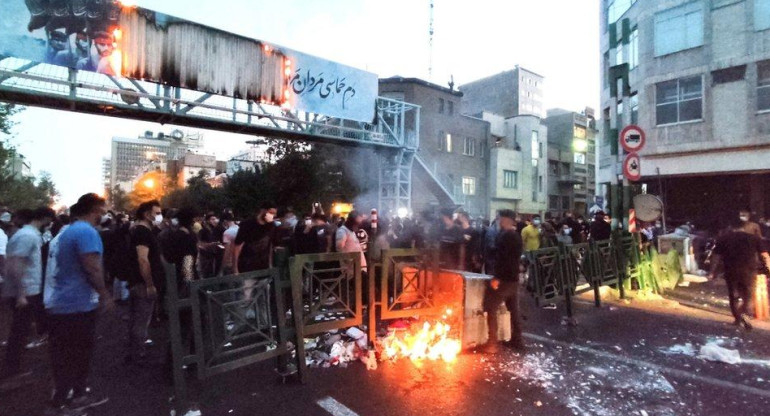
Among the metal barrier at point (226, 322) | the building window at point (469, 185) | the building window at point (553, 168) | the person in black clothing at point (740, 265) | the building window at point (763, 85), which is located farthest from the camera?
the building window at point (553, 168)

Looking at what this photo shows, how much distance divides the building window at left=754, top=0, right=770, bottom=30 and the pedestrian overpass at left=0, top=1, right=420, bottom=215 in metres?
14.6

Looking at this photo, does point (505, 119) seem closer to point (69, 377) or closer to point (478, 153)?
point (478, 153)

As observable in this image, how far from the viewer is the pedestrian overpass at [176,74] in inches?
429

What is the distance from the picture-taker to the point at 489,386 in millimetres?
4539

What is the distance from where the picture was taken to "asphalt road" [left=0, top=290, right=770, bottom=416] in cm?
402

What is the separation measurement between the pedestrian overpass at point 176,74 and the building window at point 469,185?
58.8 ft

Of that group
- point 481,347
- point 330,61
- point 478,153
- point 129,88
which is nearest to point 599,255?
point 481,347

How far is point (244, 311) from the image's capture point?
4.08 meters

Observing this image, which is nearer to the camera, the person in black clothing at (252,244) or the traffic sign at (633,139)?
the person in black clothing at (252,244)

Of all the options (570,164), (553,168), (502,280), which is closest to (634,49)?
(502,280)

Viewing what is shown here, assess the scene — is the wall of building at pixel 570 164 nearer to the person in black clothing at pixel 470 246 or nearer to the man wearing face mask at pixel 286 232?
the person in black clothing at pixel 470 246

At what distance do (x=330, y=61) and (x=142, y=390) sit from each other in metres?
13.4

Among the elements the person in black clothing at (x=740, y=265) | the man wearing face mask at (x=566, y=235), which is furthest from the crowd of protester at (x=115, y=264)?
the man wearing face mask at (x=566, y=235)

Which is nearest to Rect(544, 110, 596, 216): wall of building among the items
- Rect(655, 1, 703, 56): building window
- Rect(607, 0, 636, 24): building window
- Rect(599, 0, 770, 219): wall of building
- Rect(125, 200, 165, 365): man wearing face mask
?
Rect(607, 0, 636, 24): building window
